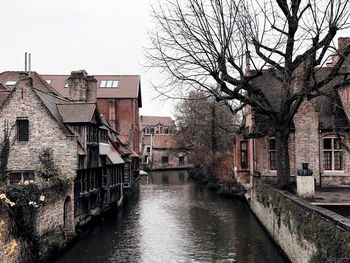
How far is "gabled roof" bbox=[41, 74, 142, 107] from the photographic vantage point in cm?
4975

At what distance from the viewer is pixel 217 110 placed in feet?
143

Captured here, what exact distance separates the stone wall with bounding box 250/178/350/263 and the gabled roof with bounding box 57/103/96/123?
9.10 metres

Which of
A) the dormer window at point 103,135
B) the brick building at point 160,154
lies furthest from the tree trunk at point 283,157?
the brick building at point 160,154

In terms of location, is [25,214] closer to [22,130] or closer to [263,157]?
[22,130]

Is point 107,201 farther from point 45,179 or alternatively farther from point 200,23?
point 200,23

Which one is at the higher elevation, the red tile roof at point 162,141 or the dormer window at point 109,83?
the dormer window at point 109,83

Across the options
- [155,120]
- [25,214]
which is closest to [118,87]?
[25,214]

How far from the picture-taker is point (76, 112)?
20.0 metres

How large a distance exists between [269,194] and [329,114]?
846 centimetres

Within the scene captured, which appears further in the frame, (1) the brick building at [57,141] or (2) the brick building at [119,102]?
(2) the brick building at [119,102]

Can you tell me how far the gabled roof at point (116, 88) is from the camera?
49750 millimetres

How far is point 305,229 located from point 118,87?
4320 cm

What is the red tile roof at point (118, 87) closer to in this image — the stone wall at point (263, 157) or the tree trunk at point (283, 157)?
the stone wall at point (263, 157)

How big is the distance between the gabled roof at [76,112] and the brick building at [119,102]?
84.2 ft
